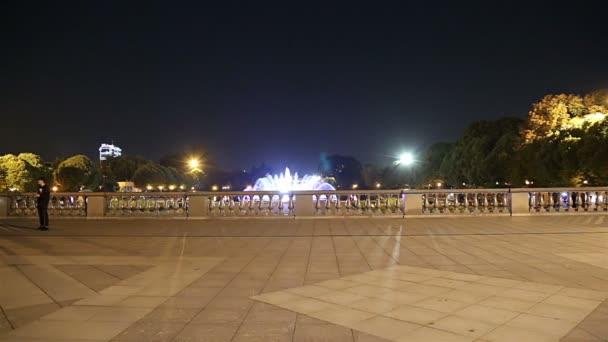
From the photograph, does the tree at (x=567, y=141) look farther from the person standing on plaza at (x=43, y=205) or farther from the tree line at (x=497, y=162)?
the person standing on plaza at (x=43, y=205)

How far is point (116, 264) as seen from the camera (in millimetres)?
9070

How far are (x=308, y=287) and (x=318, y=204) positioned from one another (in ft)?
39.1

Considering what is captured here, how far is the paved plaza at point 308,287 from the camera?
5164mm

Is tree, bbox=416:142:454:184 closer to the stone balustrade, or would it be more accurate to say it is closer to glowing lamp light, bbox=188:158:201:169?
glowing lamp light, bbox=188:158:201:169

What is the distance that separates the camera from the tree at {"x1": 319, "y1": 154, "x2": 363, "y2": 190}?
13225 cm

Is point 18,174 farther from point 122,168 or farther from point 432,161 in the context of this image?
point 432,161

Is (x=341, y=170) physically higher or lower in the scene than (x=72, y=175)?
higher

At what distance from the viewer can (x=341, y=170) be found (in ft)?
439

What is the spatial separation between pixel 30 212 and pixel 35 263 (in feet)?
41.1

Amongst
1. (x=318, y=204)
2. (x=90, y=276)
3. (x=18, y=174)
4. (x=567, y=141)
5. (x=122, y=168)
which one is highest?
(x=122, y=168)

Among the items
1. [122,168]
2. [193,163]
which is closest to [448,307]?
Answer: [122,168]

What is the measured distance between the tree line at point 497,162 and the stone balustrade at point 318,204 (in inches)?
737

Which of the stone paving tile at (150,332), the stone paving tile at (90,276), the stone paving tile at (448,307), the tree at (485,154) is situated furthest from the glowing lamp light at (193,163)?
the stone paving tile at (150,332)

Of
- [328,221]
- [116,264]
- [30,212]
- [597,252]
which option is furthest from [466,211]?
[30,212]
